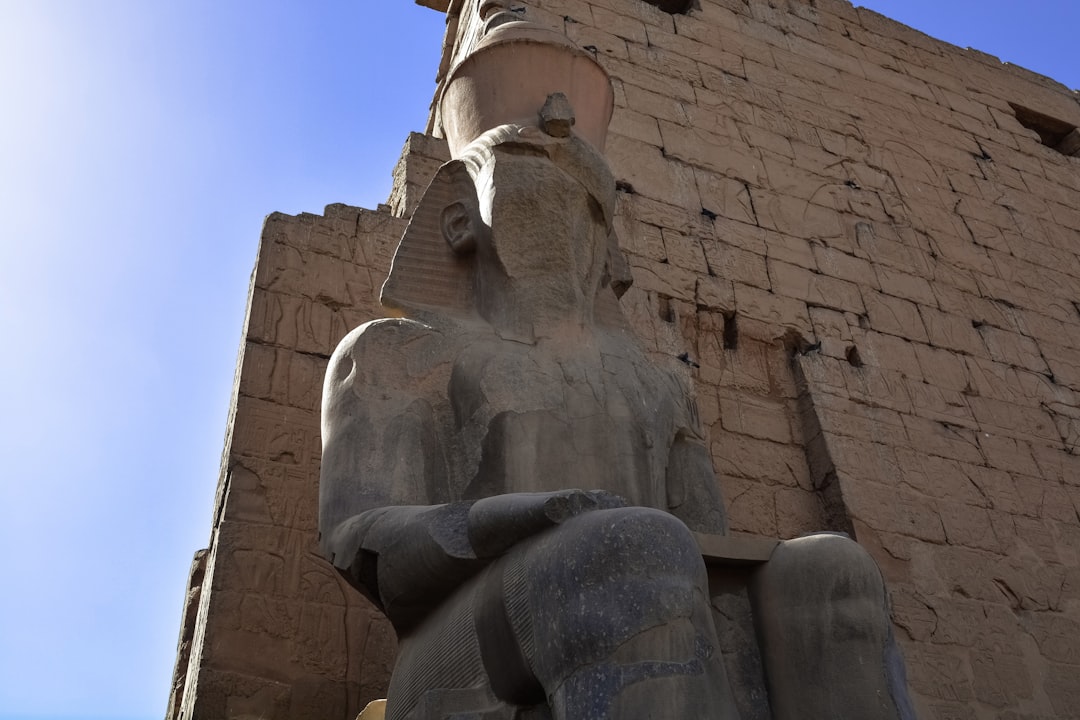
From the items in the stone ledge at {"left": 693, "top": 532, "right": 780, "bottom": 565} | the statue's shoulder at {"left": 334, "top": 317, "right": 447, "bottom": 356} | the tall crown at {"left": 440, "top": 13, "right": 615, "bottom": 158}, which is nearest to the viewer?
the stone ledge at {"left": 693, "top": 532, "right": 780, "bottom": 565}

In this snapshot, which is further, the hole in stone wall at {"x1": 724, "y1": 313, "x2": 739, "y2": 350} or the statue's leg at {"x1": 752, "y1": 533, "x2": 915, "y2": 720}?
the hole in stone wall at {"x1": 724, "y1": 313, "x2": 739, "y2": 350}

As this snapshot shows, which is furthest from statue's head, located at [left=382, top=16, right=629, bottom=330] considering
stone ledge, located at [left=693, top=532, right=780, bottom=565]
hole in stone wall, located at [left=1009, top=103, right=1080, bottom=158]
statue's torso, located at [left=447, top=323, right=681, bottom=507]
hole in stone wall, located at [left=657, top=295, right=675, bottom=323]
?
hole in stone wall, located at [left=1009, top=103, right=1080, bottom=158]

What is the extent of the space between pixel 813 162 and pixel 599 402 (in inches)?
154

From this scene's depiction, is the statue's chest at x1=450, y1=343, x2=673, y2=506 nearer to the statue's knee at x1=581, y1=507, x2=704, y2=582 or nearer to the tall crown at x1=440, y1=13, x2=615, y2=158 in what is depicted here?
the statue's knee at x1=581, y1=507, x2=704, y2=582

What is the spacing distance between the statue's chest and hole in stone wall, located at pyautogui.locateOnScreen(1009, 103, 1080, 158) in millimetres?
6183

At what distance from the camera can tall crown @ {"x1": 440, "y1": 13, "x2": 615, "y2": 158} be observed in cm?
320

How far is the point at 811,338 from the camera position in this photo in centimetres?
517

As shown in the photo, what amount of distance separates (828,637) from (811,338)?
318 centimetres

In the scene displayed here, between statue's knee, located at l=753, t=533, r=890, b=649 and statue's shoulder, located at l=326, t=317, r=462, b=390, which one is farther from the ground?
statue's shoulder, located at l=326, t=317, r=462, b=390

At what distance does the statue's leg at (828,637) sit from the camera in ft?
6.86

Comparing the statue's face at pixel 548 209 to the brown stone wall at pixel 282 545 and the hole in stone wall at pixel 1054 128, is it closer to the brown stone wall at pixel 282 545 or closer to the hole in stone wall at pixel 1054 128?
the brown stone wall at pixel 282 545

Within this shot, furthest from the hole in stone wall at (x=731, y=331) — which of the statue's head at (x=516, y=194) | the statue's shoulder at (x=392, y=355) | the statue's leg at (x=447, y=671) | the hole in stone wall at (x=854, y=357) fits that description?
the statue's leg at (x=447, y=671)

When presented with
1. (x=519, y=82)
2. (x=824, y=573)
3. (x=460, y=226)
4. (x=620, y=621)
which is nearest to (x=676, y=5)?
(x=519, y=82)

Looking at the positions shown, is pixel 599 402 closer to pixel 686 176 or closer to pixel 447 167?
pixel 447 167
